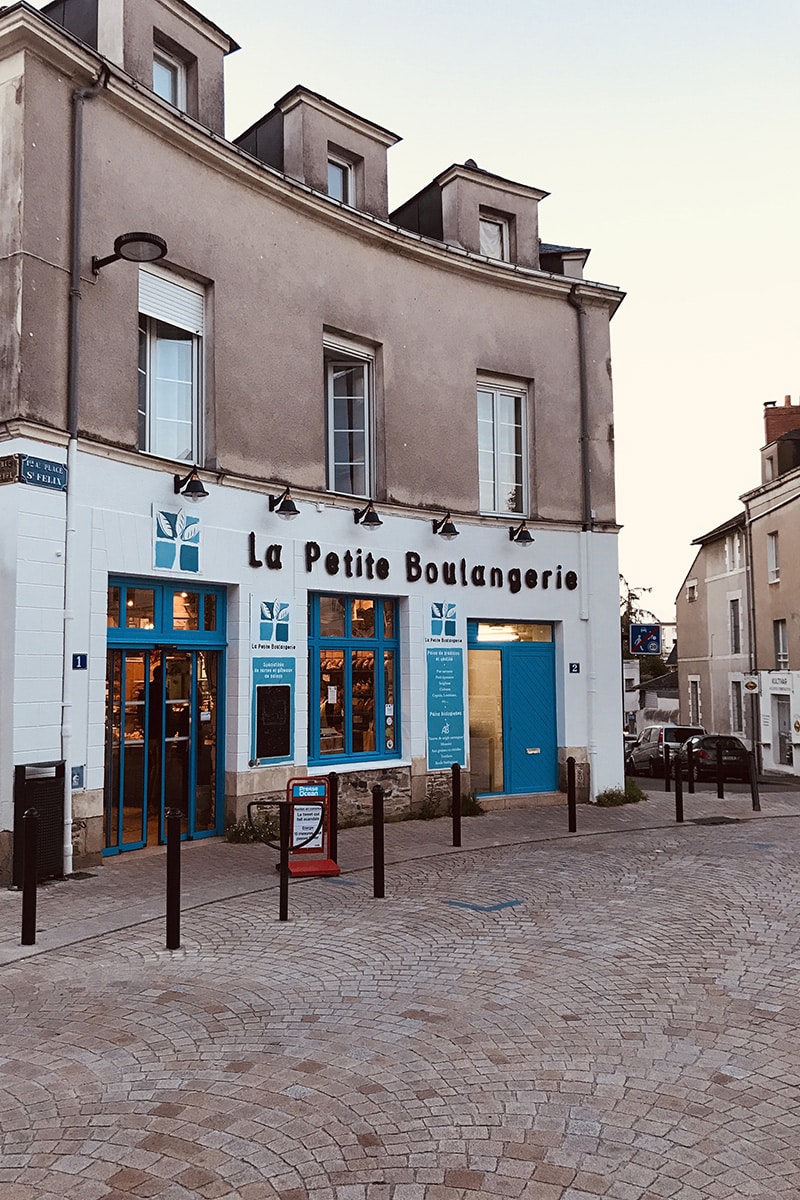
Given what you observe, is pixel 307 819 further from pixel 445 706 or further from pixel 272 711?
pixel 445 706

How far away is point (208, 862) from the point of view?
10.3 m

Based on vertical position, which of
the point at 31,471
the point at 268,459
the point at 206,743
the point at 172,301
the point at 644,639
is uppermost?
the point at 172,301

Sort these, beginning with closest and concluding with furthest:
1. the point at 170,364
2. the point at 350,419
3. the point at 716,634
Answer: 1. the point at 170,364
2. the point at 350,419
3. the point at 716,634

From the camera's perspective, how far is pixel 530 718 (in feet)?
50.4

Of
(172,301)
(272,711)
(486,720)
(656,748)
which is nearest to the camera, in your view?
(172,301)

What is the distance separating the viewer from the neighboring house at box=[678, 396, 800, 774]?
101 feet

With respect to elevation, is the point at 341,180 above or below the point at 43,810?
above

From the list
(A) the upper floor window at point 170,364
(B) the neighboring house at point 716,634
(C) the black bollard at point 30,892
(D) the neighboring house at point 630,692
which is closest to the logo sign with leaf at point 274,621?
(A) the upper floor window at point 170,364

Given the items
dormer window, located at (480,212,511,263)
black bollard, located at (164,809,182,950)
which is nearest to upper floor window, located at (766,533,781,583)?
dormer window, located at (480,212,511,263)

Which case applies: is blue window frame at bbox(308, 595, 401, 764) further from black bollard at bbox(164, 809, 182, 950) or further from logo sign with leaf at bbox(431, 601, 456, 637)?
black bollard at bbox(164, 809, 182, 950)

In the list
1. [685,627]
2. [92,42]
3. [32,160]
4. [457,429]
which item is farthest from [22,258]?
[685,627]

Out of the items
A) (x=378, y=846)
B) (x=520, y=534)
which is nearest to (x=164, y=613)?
(x=378, y=846)

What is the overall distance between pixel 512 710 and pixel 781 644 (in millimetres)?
19794

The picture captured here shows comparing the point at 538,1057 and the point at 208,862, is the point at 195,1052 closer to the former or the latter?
the point at 538,1057
